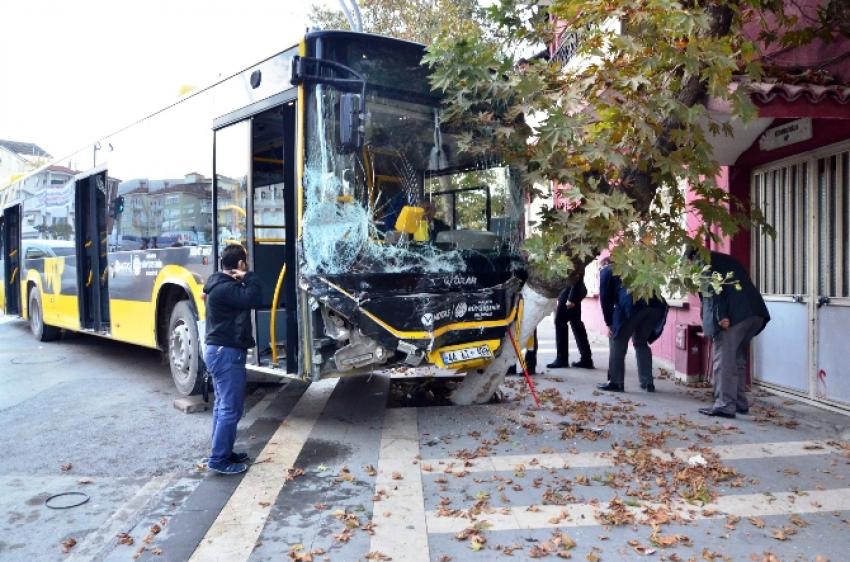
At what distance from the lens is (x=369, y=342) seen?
5648mm

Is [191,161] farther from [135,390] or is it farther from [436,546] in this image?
[436,546]

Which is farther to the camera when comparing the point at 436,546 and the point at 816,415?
the point at 816,415

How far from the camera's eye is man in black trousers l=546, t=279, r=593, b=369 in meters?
9.30

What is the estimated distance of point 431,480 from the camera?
4.92m

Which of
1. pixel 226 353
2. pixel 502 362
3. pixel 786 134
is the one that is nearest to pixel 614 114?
pixel 502 362

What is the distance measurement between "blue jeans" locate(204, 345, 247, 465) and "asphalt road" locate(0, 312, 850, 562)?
25cm

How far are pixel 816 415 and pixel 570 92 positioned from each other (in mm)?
4089

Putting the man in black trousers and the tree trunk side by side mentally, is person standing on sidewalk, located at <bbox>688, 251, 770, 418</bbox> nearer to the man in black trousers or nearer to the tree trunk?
the tree trunk

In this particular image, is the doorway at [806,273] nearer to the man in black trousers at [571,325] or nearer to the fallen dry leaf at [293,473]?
the man in black trousers at [571,325]

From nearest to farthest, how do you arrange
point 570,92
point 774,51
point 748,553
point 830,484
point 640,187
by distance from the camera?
point 748,553
point 830,484
point 570,92
point 640,187
point 774,51

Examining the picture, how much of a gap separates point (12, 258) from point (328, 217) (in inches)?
487

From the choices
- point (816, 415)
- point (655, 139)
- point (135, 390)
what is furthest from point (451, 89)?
point (135, 390)

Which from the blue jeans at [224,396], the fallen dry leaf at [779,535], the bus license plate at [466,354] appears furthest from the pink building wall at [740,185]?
the blue jeans at [224,396]

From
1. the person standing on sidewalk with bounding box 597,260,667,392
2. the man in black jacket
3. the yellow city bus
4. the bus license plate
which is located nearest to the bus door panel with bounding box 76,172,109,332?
the yellow city bus
